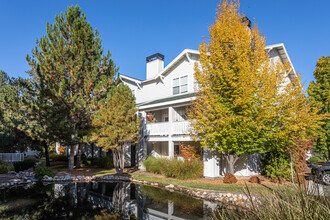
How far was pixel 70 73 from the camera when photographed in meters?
18.7

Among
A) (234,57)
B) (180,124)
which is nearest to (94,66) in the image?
(180,124)

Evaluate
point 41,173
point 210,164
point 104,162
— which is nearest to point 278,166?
point 210,164

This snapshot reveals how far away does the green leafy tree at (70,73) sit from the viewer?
59.5 feet

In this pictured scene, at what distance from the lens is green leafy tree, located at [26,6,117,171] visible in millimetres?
18125

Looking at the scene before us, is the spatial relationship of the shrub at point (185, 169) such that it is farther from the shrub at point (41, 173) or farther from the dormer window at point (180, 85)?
the shrub at point (41, 173)

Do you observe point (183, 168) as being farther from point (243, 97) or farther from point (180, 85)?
point (180, 85)

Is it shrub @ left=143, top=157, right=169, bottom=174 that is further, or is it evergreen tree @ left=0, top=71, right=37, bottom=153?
evergreen tree @ left=0, top=71, right=37, bottom=153

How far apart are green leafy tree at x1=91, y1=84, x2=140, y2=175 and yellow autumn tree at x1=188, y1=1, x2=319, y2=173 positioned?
524 centimetres

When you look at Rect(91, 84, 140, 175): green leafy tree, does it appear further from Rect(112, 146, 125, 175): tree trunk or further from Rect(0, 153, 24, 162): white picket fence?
Rect(0, 153, 24, 162): white picket fence

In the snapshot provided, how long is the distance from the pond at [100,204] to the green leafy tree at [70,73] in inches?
265

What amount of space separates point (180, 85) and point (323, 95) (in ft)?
40.9

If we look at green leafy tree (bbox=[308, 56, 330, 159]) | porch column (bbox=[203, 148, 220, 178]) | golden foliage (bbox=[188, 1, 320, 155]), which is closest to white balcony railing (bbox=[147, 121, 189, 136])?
porch column (bbox=[203, 148, 220, 178])

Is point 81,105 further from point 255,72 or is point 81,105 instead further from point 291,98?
point 291,98

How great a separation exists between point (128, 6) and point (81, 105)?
960cm
